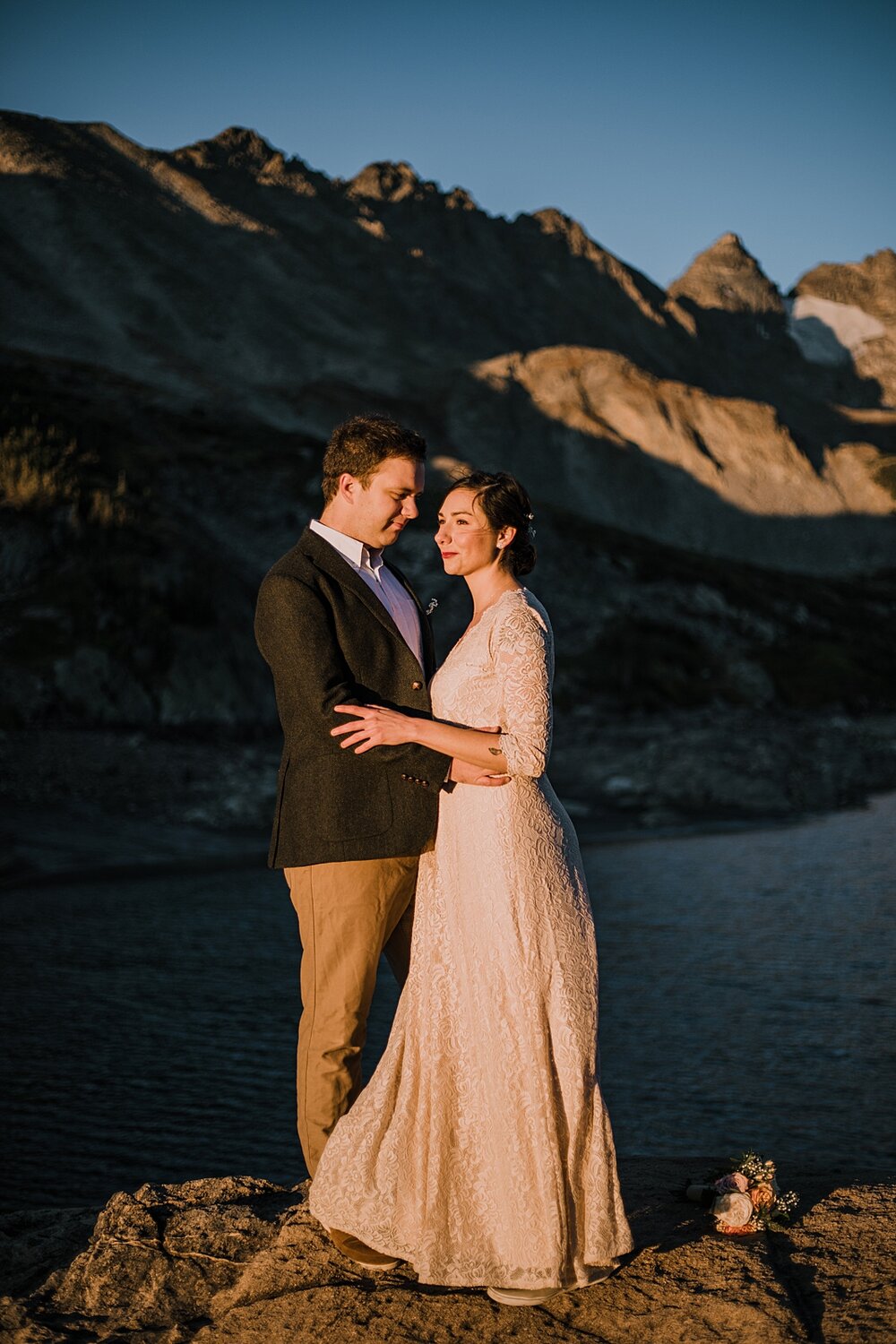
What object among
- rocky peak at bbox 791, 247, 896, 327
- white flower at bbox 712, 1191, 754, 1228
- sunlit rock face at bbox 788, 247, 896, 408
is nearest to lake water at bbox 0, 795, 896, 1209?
white flower at bbox 712, 1191, 754, 1228

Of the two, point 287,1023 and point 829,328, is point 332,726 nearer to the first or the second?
point 287,1023

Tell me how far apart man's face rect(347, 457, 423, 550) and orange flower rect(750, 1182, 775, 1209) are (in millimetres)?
2324

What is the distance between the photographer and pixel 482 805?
3674 millimetres

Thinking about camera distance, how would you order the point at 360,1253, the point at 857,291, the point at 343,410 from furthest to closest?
1. the point at 857,291
2. the point at 343,410
3. the point at 360,1253

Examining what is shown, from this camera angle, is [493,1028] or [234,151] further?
[234,151]

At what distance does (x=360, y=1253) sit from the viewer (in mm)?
3713

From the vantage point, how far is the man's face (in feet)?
12.8

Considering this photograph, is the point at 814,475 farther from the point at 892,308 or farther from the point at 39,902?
the point at 892,308

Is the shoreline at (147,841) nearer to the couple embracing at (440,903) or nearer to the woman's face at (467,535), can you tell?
the couple embracing at (440,903)

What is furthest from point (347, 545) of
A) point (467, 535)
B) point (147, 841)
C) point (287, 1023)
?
point (147, 841)

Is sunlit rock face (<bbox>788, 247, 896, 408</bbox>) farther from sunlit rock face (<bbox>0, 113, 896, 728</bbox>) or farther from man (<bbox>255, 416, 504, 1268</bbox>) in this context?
man (<bbox>255, 416, 504, 1268</bbox>)

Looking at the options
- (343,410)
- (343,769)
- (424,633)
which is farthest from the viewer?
(343,410)

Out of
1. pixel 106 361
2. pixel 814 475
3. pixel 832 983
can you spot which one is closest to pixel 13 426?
pixel 832 983

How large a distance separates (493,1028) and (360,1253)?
2.60 feet
